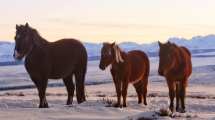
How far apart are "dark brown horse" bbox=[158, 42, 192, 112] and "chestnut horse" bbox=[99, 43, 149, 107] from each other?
1.27 metres

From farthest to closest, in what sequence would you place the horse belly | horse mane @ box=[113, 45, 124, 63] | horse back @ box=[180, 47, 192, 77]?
the horse belly
horse back @ box=[180, 47, 192, 77]
horse mane @ box=[113, 45, 124, 63]

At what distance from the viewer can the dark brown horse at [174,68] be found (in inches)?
574

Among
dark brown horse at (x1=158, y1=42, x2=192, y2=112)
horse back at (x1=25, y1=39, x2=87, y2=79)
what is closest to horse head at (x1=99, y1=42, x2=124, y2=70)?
horse back at (x1=25, y1=39, x2=87, y2=79)

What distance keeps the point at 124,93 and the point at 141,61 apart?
1.75 m

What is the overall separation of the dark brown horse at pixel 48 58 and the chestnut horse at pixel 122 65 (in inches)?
38.3

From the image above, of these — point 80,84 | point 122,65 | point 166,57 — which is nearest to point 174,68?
point 166,57

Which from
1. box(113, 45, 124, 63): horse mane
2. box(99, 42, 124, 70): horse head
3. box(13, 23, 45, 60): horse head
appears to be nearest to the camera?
box(13, 23, 45, 60): horse head

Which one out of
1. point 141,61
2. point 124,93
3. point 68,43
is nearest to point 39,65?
point 68,43

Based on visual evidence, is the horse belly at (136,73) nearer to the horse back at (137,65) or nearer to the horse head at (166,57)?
the horse back at (137,65)

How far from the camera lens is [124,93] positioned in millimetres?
15656

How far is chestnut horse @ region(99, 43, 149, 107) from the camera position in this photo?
1509 centimetres

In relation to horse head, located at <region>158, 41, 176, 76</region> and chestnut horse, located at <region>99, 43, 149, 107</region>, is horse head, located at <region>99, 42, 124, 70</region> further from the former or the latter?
horse head, located at <region>158, 41, 176, 76</region>

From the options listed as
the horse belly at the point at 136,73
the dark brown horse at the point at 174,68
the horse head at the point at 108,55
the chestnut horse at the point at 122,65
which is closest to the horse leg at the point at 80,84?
the chestnut horse at the point at 122,65

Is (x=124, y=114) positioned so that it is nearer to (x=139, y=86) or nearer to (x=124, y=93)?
(x=124, y=93)
